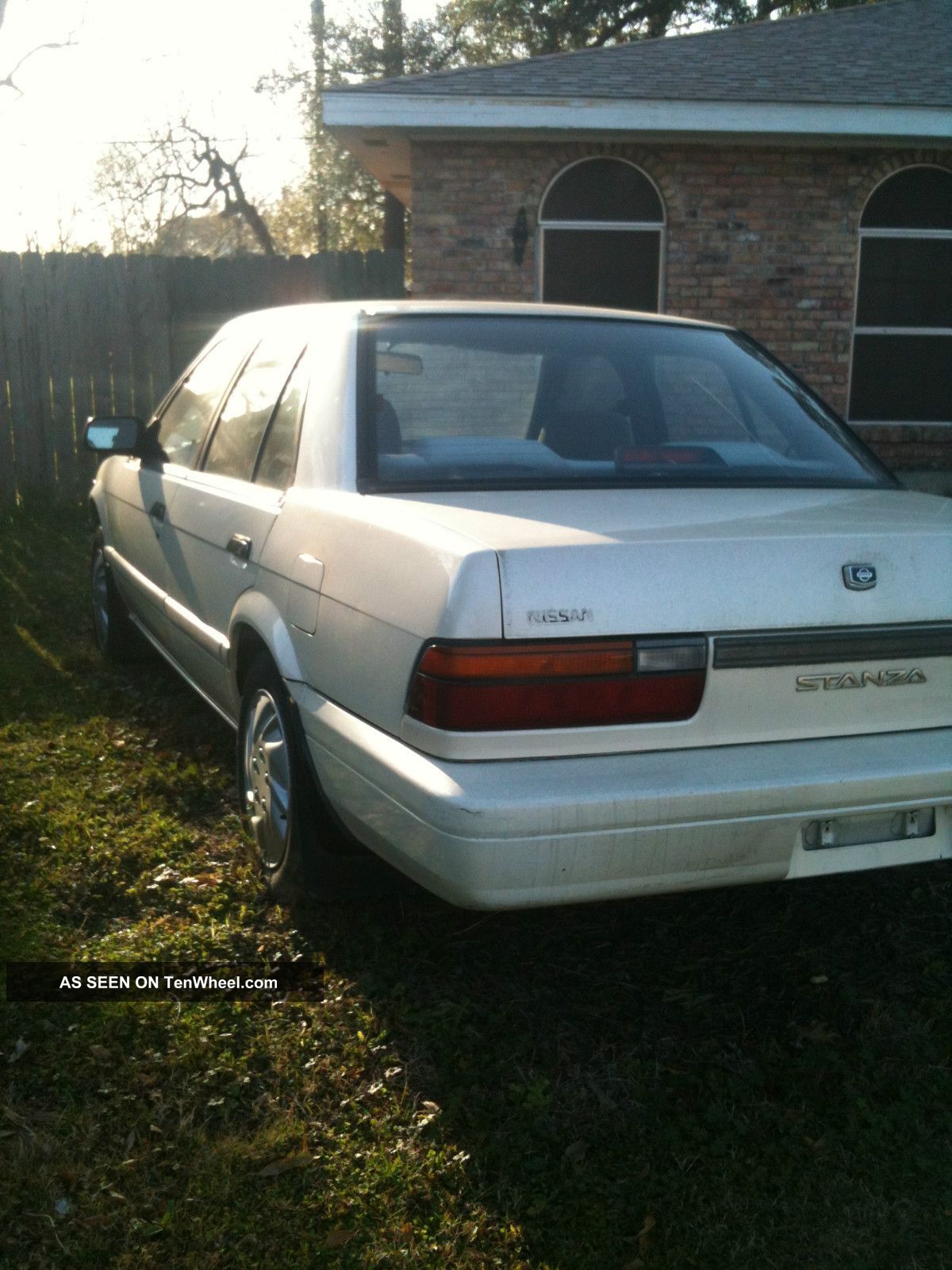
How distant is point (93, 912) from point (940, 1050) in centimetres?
221

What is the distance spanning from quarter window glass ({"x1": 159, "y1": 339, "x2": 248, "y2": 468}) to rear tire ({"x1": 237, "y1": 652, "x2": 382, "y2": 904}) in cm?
129

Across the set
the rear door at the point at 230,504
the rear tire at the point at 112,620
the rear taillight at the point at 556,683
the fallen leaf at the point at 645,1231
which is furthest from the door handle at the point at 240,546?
the rear tire at the point at 112,620

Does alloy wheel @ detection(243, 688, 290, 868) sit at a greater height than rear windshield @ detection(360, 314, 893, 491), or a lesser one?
lesser

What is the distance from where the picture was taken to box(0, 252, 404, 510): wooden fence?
11789mm

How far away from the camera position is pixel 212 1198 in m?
2.41

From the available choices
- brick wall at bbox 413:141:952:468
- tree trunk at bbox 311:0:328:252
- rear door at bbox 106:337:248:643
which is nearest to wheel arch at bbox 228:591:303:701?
rear door at bbox 106:337:248:643

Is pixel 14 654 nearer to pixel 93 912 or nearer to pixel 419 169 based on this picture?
pixel 93 912

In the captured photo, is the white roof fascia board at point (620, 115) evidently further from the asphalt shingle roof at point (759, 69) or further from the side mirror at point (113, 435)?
the side mirror at point (113, 435)

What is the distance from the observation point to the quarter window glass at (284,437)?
3.52 metres

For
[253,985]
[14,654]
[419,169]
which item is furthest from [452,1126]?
[419,169]

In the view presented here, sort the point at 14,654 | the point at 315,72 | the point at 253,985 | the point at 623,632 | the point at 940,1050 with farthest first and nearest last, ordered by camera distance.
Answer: the point at 315,72, the point at 14,654, the point at 253,985, the point at 940,1050, the point at 623,632

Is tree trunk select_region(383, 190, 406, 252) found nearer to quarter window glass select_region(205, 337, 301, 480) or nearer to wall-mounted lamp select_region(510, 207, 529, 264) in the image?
wall-mounted lamp select_region(510, 207, 529, 264)

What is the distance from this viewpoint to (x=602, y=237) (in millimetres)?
10906

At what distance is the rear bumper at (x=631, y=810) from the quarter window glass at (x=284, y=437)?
3.40 feet
